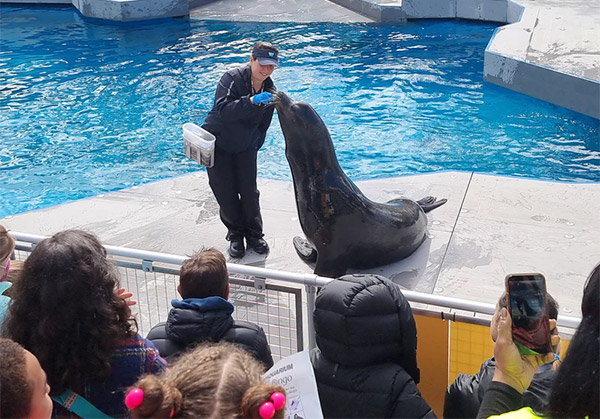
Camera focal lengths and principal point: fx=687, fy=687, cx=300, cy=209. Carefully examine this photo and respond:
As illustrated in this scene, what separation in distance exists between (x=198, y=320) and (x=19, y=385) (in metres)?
0.93

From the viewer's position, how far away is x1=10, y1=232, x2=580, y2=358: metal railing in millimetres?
2811

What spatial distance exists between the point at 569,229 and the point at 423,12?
9733 millimetres

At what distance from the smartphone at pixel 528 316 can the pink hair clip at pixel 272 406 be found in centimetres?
89

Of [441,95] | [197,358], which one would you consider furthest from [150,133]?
[197,358]

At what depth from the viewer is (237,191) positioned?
5.14 metres

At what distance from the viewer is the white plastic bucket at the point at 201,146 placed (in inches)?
186

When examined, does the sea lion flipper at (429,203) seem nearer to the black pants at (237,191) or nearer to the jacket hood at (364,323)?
the black pants at (237,191)

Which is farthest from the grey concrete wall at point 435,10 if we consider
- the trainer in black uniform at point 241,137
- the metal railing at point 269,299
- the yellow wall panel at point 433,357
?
the yellow wall panel at point 433,357

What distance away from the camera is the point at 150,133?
368 inches

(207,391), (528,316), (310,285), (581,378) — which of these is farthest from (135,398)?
(310,285)

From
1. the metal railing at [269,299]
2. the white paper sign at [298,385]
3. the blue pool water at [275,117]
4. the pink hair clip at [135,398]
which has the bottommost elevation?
the blue pool water at [275,117]

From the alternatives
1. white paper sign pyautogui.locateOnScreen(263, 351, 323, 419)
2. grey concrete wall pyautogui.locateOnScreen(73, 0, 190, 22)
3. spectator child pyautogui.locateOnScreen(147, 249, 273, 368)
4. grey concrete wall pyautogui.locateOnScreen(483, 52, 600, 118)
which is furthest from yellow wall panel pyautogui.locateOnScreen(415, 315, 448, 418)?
grey concrete wall pyautogui.locateOnScreen(73, 0, 190, 22)

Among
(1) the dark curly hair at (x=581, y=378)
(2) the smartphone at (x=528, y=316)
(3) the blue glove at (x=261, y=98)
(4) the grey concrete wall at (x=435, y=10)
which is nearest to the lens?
(1) the dark curly hair at (x=581, y=378)

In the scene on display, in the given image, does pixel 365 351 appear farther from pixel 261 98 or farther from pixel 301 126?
pixel 301 126
